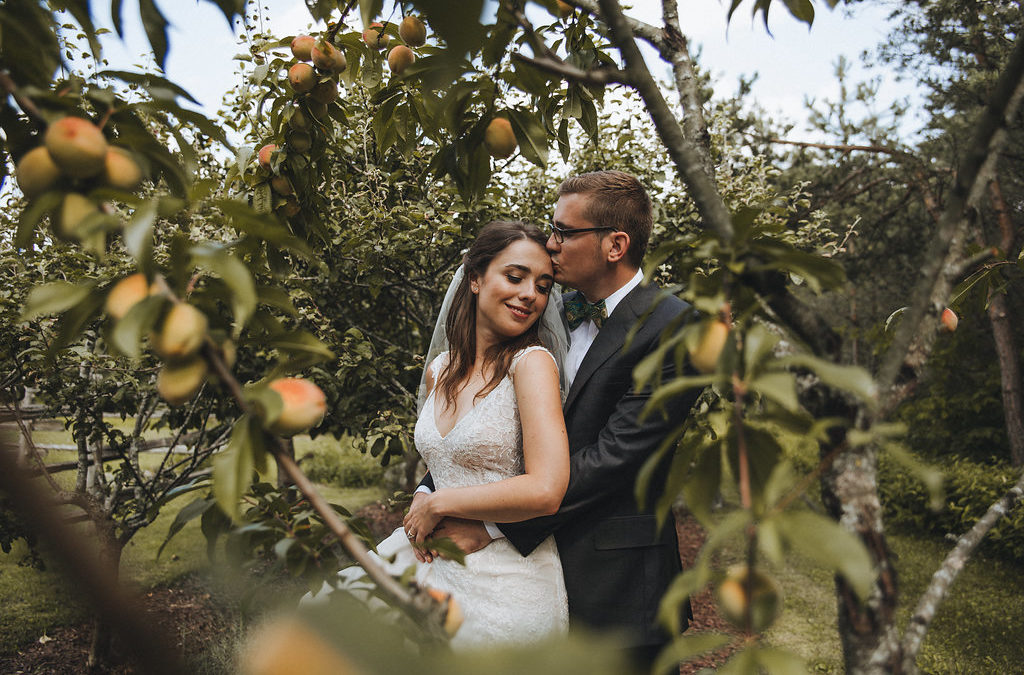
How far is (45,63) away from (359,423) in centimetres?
344

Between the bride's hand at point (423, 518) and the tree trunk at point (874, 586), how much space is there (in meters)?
1.26

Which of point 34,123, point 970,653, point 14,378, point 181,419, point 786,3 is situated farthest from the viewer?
point 970,653

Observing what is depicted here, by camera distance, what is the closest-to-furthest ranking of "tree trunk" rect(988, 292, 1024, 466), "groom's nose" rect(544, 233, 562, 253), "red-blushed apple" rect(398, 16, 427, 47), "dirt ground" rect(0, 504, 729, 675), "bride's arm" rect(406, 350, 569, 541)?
"bride's arm" rect(406, 350, 569, 541)
"red-blushed apple" rect(398, 16, 427, 47)
"groom's nose" rect(544, 233, 562, 253)
"dirt ground" rect(0, 504, 729, 675)
"tree trunk" rect(988, 292, 1024, 466)

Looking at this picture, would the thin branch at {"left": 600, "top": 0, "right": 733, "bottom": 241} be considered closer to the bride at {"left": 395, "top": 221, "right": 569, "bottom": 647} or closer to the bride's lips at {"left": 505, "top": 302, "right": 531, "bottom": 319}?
the bride at {"left": 395, "top": 221, "right": 569, "bottom": 647}

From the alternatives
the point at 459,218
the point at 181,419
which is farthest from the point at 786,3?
the point at 181,419

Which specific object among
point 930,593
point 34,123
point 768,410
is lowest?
point 930,593

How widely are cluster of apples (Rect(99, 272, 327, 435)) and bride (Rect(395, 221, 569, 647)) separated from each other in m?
1.07

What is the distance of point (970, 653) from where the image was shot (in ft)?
16.4

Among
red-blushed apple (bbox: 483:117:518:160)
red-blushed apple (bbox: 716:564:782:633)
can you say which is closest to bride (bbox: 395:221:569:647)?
red-blushed apple (bbox: 483:117:518:160)

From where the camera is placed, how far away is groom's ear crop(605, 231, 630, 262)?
2.44 m

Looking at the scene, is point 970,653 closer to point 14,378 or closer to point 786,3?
point 786,3

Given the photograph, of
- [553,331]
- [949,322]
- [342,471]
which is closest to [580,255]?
[553,331]

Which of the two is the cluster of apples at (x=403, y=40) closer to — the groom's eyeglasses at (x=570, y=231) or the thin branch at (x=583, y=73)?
the groom's eyeglasses at (x=570, y=231)

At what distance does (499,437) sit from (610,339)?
1.66 feet
